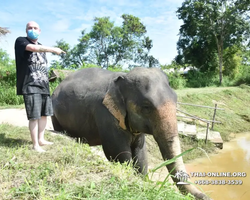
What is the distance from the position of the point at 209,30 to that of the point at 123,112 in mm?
22362

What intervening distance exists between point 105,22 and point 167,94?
3033 centimetres

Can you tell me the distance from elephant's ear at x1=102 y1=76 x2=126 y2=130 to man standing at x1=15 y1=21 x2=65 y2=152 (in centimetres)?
81

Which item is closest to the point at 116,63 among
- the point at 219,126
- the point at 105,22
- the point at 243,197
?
the point at 105,22

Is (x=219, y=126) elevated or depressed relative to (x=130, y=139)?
depressed

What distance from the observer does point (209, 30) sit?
23484 millimetres

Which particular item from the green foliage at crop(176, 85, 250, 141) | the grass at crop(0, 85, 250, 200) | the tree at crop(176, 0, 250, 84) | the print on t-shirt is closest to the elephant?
the grass at crop(0, 85, 250, 200)

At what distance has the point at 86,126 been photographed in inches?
160

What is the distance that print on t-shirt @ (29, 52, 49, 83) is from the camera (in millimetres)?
3247

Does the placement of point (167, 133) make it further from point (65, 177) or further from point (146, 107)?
point (65, 177)

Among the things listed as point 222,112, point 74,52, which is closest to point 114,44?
point 74,52

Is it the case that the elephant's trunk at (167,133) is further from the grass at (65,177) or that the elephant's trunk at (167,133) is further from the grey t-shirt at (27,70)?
the grey t-shirt at (27,70)

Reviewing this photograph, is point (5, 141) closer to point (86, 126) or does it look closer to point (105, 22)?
point (86, 126)

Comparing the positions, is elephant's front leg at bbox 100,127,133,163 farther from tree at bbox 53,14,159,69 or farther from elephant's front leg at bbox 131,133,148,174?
tree at bbox 53,14,159,69

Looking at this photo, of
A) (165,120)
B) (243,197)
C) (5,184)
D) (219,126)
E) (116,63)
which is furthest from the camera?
(116,63)
